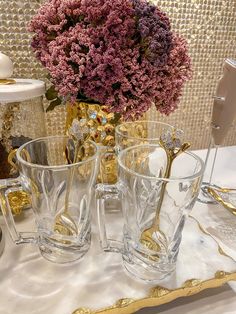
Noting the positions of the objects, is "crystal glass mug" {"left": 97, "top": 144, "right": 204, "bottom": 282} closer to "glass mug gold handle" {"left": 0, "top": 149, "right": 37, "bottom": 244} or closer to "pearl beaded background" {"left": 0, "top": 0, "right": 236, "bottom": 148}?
"glass mug gold handle" {"left": 0, "top": 149, "right": 37, "bottom": 244}

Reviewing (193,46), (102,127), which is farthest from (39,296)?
(193,46)

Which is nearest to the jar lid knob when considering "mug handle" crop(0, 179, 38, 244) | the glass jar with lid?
the glass jar with lid

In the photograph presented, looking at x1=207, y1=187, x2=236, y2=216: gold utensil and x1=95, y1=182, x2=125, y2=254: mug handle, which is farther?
x1=207, y1=187, x2=236, y2=216: gold utensil

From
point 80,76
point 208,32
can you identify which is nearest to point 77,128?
point 80,76

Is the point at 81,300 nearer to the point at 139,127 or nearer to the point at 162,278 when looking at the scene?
the point at 162,278

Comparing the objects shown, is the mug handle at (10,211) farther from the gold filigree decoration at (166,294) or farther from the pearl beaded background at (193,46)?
the pearl beaded background at (193,46)

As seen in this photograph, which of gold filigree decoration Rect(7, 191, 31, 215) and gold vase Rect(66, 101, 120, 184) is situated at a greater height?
gold vase Rect(66, 101, 120, 184)

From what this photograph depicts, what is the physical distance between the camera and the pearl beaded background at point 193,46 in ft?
1.56

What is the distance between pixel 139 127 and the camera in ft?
1.46

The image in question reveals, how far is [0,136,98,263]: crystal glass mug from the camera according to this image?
1.03 feet

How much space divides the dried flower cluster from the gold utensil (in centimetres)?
20

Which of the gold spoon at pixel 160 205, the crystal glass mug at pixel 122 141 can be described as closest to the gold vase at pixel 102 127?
the crystal glass mug at pixel 122 141

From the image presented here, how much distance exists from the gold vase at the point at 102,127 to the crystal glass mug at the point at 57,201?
45 millimetres

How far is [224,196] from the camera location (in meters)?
0.48
